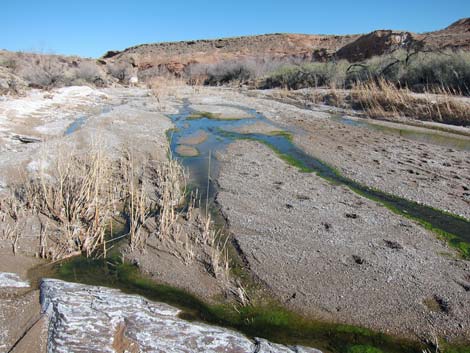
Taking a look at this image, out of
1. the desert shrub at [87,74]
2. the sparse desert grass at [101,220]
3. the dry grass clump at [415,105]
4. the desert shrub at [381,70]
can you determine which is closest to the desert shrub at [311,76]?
the desert shrub at [381,70]

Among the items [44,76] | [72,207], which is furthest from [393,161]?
[44,76]

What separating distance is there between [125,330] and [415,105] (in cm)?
1397

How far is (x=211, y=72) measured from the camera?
34000 mm

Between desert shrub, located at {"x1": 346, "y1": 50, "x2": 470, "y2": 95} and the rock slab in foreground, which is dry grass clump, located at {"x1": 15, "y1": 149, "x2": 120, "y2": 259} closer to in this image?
the rock slab in foreground

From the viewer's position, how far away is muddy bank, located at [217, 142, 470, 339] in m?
3.42

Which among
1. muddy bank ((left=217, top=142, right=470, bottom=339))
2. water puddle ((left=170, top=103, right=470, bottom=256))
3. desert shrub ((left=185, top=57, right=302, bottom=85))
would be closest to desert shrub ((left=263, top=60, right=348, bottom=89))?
desert shrub ((left=185, top=57, right=302, bottom=85))

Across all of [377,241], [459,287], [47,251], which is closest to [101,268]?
[47,251]

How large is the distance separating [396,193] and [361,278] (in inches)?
108

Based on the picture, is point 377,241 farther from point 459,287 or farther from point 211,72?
point 211,72

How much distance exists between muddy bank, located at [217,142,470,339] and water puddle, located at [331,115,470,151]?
5.39 metres

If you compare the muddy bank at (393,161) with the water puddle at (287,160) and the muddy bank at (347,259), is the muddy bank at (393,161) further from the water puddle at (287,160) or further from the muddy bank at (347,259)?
the muddy bank at (347,259)

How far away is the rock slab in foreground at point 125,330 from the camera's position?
279 cm

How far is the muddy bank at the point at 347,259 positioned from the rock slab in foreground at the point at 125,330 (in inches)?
33.9

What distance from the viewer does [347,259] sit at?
421 centimetres
